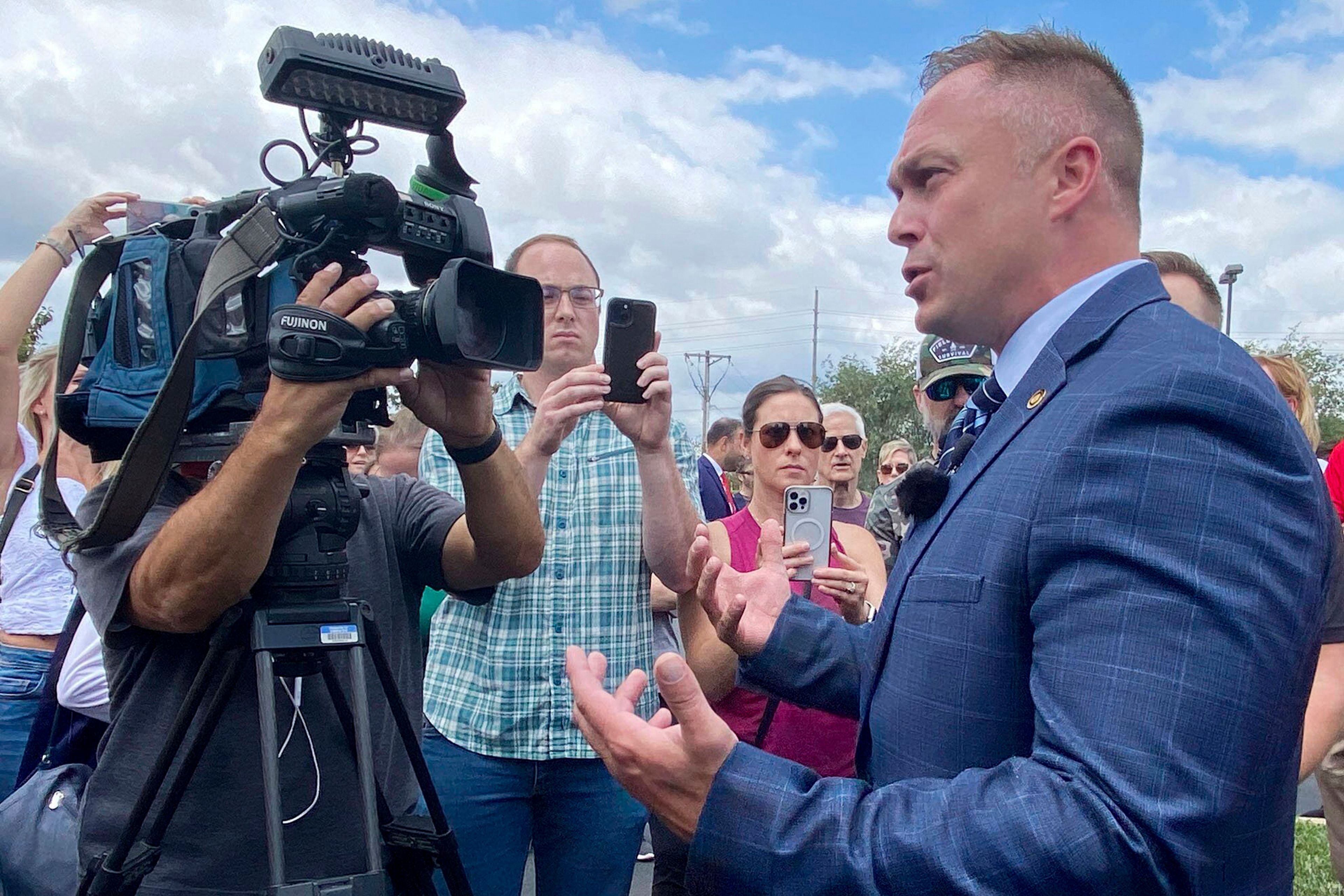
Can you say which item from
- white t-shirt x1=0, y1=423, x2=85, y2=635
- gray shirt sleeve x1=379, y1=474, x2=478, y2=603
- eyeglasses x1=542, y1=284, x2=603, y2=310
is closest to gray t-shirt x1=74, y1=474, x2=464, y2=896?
gray shirt sleeve x1=379, y1=474, x2=478, y2=603

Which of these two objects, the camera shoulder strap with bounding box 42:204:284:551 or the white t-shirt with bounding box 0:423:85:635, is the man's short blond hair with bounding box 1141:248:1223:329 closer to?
the camera shoulder strap with bounding box 42:204:284:551

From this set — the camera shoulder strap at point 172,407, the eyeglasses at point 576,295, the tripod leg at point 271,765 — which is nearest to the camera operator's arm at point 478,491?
the camera shoulder strap at point 172,407

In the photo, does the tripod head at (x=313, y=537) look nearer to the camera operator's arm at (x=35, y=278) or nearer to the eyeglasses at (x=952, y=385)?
the camera operator's arm at (x=35, y=278)

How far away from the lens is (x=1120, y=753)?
3.14ft

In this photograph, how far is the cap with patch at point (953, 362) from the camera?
9.60 feet

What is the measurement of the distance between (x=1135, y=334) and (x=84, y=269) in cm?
184

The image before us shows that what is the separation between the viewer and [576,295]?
303 centimetres

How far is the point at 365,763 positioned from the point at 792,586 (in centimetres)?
146

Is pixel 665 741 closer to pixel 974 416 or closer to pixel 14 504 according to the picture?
pixel 974 416

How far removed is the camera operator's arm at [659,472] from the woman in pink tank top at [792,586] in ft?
0.47

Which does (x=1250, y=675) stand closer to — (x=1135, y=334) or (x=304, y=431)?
(x=1135, y=334)

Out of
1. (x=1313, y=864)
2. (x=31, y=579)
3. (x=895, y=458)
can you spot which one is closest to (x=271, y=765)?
(x=31, y=579)

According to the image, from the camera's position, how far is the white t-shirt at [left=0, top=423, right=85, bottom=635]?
3363mm

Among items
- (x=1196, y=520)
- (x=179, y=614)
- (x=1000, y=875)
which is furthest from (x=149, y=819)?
(x=1196, y=520)
